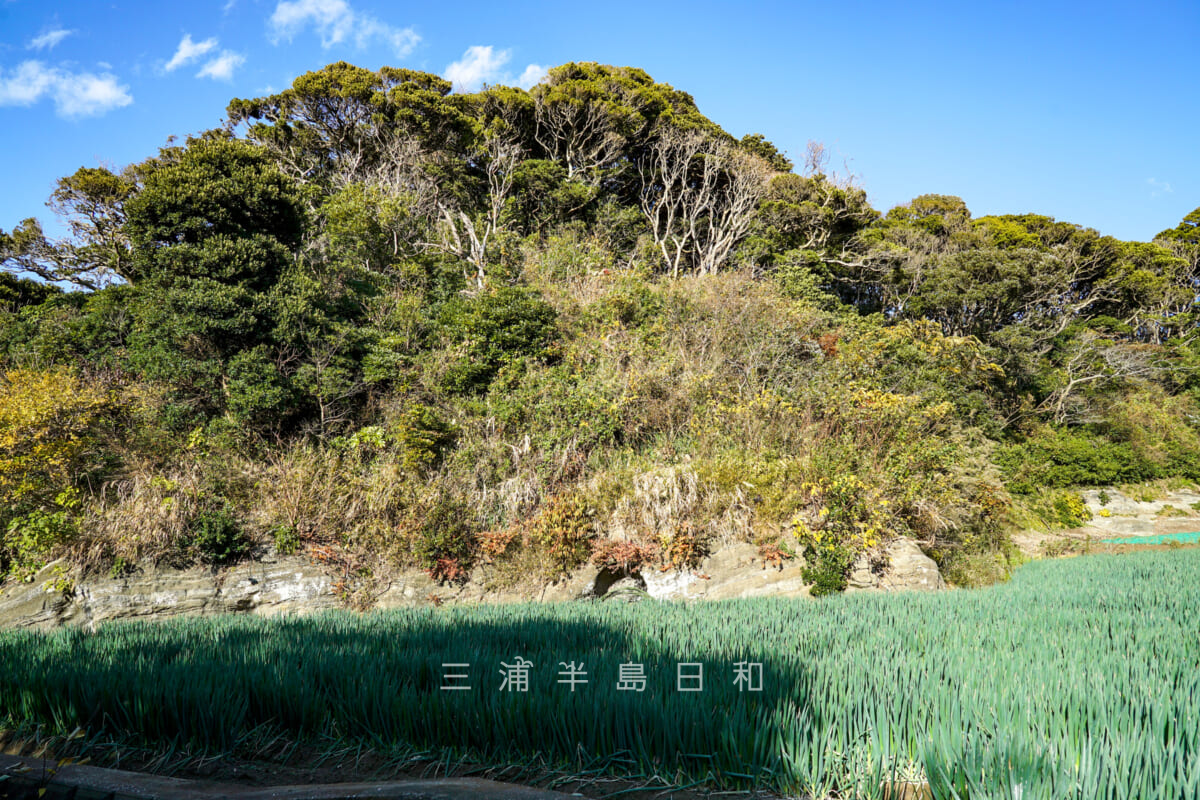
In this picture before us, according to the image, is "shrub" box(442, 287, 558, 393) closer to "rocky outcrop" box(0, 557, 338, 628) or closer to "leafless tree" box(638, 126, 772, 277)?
"rocky outcrop" box(0, 557, 338, 628)

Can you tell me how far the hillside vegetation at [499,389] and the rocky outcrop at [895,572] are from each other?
229 millimetres

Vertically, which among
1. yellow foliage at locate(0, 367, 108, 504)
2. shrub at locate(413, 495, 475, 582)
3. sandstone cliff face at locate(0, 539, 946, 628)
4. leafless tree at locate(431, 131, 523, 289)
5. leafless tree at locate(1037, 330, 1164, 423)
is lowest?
sandstone cliff face at locate(0, 539, 946, 628)

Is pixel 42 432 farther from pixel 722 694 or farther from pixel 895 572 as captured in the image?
pixel 895 572

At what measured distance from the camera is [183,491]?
8453mm

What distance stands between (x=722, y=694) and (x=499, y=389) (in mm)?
8041

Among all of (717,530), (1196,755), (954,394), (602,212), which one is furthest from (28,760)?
(602,212)

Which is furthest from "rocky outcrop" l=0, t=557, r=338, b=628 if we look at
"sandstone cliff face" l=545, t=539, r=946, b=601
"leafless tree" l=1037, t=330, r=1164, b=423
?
"leafless tree" l=1037, t=330, r=1164, b=423

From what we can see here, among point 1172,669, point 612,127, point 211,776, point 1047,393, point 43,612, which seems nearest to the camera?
A: point 211,776

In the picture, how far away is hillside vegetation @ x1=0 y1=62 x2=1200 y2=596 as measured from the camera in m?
8.41

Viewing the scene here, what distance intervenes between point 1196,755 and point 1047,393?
59.0 feet

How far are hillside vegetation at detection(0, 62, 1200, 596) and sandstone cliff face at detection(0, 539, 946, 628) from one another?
27 cm

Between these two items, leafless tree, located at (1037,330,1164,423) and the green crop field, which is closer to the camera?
the green crop field

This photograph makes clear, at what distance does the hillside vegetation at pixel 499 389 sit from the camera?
841 cm

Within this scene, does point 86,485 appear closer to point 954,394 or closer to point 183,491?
point 183,491
